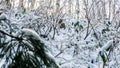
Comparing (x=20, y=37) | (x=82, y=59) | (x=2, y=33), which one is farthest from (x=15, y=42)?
(x=82, y=59)

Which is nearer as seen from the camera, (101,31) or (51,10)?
(101,31)

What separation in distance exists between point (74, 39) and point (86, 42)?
0.99ft

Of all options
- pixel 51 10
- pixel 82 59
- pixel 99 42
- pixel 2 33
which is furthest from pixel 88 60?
pixel 2 33

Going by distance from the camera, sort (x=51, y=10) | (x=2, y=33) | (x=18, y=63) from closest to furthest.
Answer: (x=18, y=63) < (x=2, y=33) < (x=51, y=10)

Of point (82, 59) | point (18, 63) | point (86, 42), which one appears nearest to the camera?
point (18, 63)

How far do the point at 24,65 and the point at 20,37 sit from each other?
0.44 ft

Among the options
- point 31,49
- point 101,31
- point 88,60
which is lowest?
point 88,60

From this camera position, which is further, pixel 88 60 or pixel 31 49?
pixel 88 60

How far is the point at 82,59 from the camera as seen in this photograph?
17.1 ft

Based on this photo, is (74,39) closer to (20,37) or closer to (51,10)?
(51,10)

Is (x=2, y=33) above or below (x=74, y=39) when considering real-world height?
above

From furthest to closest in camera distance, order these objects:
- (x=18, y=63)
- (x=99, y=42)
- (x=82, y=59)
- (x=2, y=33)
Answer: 1. (x=99, y=42)
2. (x=82, y=59)
3. (x=2, y=33)
4. (x=18, y=63)

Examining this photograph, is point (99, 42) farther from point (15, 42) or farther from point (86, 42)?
point (15, 42)

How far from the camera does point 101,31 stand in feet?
21.4
